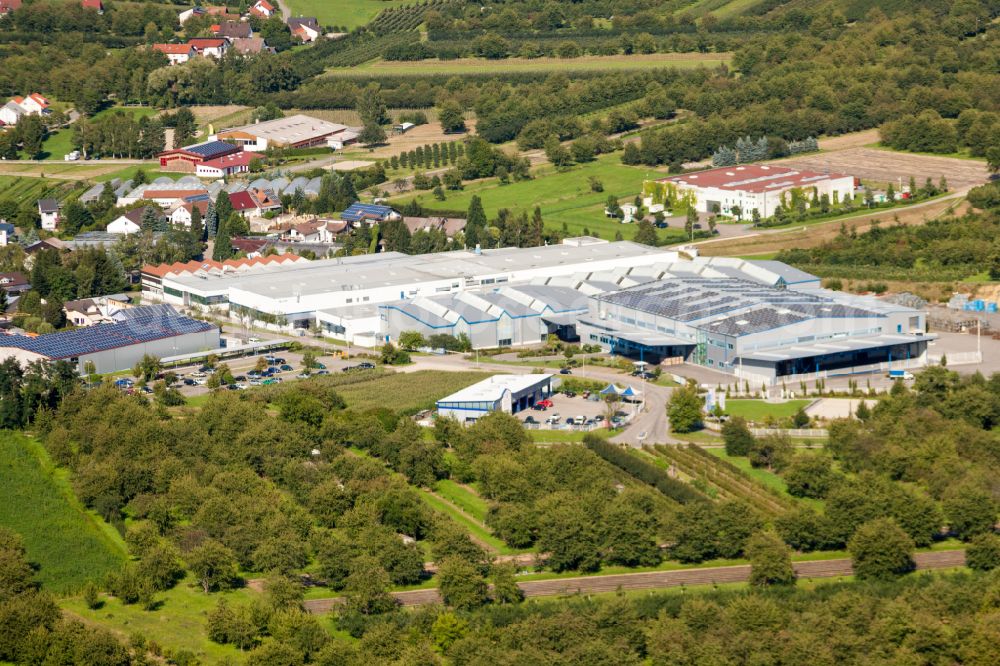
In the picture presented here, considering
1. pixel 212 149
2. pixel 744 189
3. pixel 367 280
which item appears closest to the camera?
pixel 367 280

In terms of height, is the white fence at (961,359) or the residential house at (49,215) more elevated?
the residential house at (49,215)

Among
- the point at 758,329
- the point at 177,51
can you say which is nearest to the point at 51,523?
the point at 758,329

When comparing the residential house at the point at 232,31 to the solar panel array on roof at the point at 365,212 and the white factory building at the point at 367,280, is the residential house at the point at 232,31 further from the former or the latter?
the white factory building at the point at 367,280

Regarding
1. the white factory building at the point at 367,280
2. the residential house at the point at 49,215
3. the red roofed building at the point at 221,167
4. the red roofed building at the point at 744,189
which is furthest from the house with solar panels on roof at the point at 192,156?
the red roofed building at the point at 744,189

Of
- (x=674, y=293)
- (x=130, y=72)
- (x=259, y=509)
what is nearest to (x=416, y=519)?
(x=259, y=509)

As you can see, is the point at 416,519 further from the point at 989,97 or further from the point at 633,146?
the point at 989,97

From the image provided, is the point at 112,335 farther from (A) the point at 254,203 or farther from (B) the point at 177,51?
(B) the point at 177,51

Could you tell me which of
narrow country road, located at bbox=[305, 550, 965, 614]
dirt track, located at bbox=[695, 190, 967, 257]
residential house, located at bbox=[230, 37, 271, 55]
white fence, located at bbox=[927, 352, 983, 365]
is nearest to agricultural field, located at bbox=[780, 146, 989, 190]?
dirt track, located at bbox=[695, 190, 967, 257]

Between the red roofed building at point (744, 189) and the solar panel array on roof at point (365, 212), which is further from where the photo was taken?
the solar panel array on roof at point (365, 212)
